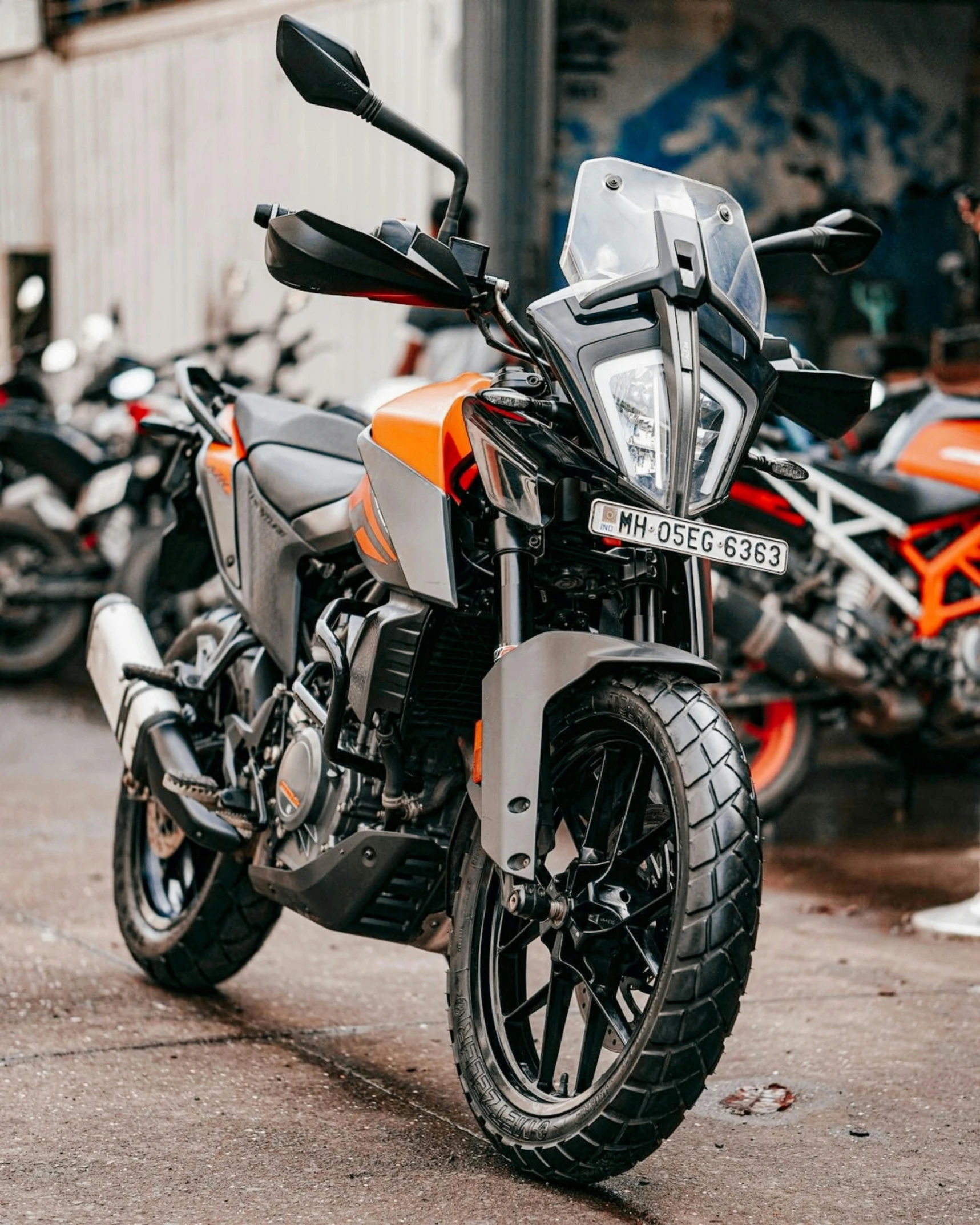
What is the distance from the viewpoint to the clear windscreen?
10.2 feet

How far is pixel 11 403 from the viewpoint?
377 inches

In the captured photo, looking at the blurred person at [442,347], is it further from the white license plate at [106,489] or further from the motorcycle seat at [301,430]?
the motorcycle seat at [301,430]

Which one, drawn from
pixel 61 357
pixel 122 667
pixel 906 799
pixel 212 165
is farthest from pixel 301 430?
pixel 212 165

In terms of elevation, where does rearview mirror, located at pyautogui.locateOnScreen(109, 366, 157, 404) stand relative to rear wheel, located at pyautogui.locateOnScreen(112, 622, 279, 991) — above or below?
above

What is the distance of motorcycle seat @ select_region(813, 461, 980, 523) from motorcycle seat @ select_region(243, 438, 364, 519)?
2637 mm

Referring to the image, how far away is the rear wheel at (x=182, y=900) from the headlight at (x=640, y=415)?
1453mm

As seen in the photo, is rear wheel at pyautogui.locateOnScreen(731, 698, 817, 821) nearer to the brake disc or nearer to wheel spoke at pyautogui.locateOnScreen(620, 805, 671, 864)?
the brake disc

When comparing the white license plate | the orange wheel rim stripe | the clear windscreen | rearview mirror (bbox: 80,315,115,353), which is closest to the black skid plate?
the clear windscreen

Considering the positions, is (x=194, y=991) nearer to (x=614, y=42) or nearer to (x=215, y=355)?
(x=215, y=355)

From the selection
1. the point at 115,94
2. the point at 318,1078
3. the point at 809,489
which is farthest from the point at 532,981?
the point at 115,94

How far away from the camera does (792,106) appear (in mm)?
10578

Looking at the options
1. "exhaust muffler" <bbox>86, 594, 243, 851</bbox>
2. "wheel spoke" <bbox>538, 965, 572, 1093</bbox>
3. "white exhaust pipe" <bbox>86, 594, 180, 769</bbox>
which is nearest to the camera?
"wheel spoke" <bbox>538, 965, 572, 1093</bbox>

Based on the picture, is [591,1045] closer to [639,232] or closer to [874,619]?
[639,232]

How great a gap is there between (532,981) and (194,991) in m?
0.77
